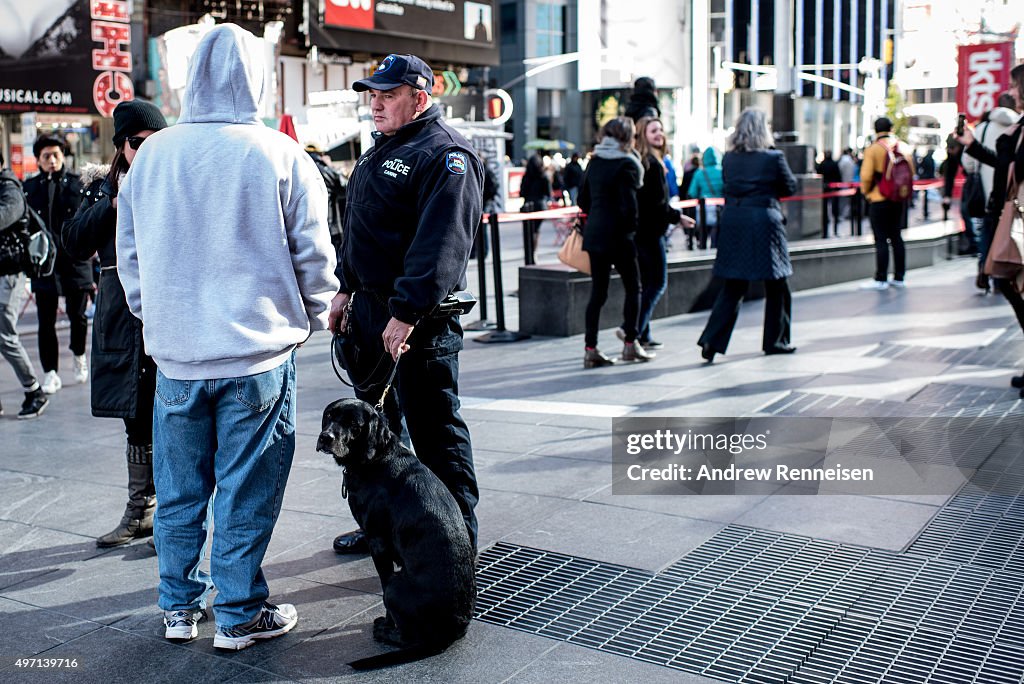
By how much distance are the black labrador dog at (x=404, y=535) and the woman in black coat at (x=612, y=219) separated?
508 centimetres

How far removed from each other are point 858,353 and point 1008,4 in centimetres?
4276

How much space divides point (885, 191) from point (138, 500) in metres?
9.92

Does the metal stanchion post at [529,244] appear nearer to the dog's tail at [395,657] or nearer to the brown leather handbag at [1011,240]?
the brown leather handbag at [1011,240]

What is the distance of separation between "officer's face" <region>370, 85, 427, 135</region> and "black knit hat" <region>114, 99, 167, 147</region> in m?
1.12

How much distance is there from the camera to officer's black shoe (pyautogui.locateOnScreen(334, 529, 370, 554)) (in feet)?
14.9

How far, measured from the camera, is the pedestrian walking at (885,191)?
12.4 m

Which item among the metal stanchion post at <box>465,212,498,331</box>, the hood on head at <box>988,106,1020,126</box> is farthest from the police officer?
the hood on head at <box>988,106,1020,126</box>

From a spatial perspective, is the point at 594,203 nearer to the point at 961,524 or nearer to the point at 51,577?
the point at 961,524

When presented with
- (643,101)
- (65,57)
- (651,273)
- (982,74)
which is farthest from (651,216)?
(65,57)

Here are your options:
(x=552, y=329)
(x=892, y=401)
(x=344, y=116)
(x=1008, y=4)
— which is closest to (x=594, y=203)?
(x=552, y=329)

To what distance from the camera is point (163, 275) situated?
3510 millimetres

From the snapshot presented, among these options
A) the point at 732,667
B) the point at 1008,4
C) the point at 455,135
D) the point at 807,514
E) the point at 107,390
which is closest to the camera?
the point at 732,667

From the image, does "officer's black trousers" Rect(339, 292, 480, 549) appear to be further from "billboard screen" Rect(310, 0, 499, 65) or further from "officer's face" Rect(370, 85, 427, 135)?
"billboard screen" Rect(310, 0, 499, 65)

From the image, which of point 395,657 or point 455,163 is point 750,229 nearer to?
point 455,163
